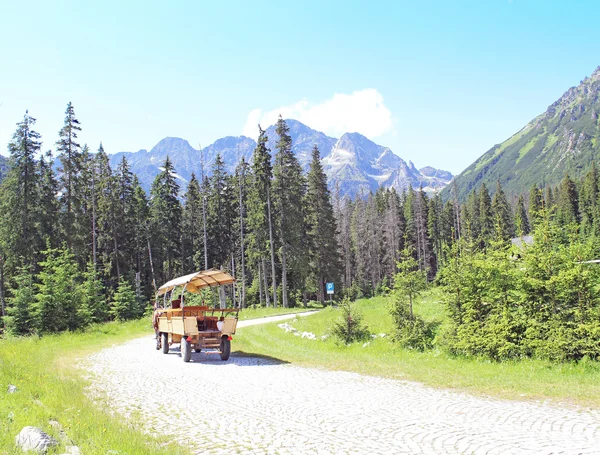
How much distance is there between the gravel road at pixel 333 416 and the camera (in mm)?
6531

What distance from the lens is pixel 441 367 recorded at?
1387cm

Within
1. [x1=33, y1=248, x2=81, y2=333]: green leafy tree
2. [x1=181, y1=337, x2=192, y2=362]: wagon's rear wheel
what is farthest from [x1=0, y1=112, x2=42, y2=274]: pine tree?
[x1=181, y1=337, x2=192, y2=362]: wagon's rear wheel

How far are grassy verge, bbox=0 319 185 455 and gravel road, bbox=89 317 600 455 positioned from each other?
0.64 meters

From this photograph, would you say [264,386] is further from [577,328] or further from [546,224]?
[546,224]

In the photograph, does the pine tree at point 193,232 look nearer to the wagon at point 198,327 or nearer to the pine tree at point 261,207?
the pine tree at point 261,207

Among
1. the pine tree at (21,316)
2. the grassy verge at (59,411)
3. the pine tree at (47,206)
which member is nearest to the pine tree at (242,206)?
the pine tree at (47,206)

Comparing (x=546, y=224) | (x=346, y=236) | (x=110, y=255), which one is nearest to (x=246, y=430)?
(x=546, y=224)

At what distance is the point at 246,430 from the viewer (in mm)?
7555

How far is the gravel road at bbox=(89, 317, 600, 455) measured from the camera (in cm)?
653

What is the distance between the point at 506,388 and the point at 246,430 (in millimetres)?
6604

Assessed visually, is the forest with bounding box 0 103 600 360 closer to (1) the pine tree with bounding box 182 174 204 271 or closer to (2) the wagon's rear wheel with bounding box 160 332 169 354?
(1) the pine tree with bounding box 182 174 204 271

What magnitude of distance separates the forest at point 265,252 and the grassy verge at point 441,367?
0.66 metres

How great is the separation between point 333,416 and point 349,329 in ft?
36.8

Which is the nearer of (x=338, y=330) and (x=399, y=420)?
(x=399, y=420)
